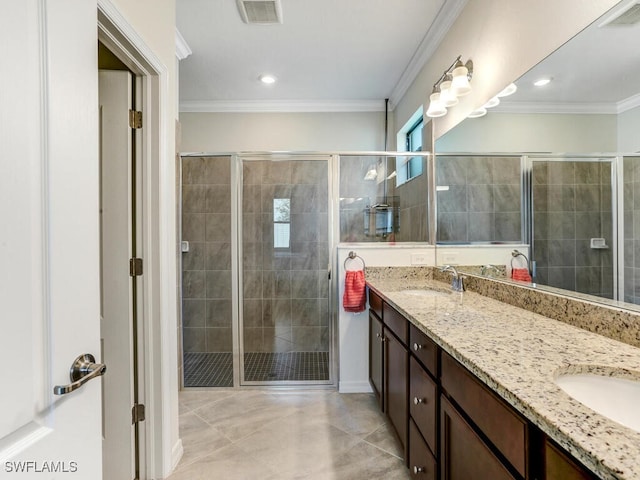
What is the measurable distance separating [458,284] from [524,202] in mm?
652

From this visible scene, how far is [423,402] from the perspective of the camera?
1.27m

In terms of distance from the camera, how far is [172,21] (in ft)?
5.47

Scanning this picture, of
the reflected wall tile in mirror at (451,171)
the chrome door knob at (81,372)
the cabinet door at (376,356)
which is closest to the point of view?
the chrome door knob at (81,372)

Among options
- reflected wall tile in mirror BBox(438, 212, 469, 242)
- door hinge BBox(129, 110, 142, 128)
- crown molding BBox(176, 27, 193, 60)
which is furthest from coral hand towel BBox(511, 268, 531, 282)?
crown molding BBox(176, 27, 193, 60)

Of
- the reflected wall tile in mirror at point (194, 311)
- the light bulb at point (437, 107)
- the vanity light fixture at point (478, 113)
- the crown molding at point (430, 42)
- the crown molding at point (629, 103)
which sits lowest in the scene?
the reflected wall tile in mirror at point (194, 311)

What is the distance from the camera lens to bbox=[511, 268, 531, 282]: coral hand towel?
1509 mm

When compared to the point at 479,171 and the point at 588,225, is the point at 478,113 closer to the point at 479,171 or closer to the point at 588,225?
the point at 479,171

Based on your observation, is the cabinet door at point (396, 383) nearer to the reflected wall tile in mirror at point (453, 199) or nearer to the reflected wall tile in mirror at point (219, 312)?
the reflected wall tile in mirror at point (453, 199)

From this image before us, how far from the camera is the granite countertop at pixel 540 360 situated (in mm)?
498

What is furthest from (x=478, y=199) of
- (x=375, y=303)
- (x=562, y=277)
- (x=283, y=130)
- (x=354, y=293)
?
(x=283, y=130)

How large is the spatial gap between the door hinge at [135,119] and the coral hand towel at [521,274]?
6.49 feet

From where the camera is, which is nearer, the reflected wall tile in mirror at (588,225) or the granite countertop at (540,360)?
the granite countertop at (540,360)

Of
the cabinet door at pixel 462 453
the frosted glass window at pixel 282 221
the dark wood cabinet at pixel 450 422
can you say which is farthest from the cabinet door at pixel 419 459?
the frosted glass window at pixel 282 221

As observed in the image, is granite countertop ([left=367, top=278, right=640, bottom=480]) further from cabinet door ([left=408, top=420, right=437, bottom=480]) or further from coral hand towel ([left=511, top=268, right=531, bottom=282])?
cabinet door ([left=408, top=420, right=437, bottom=480])
